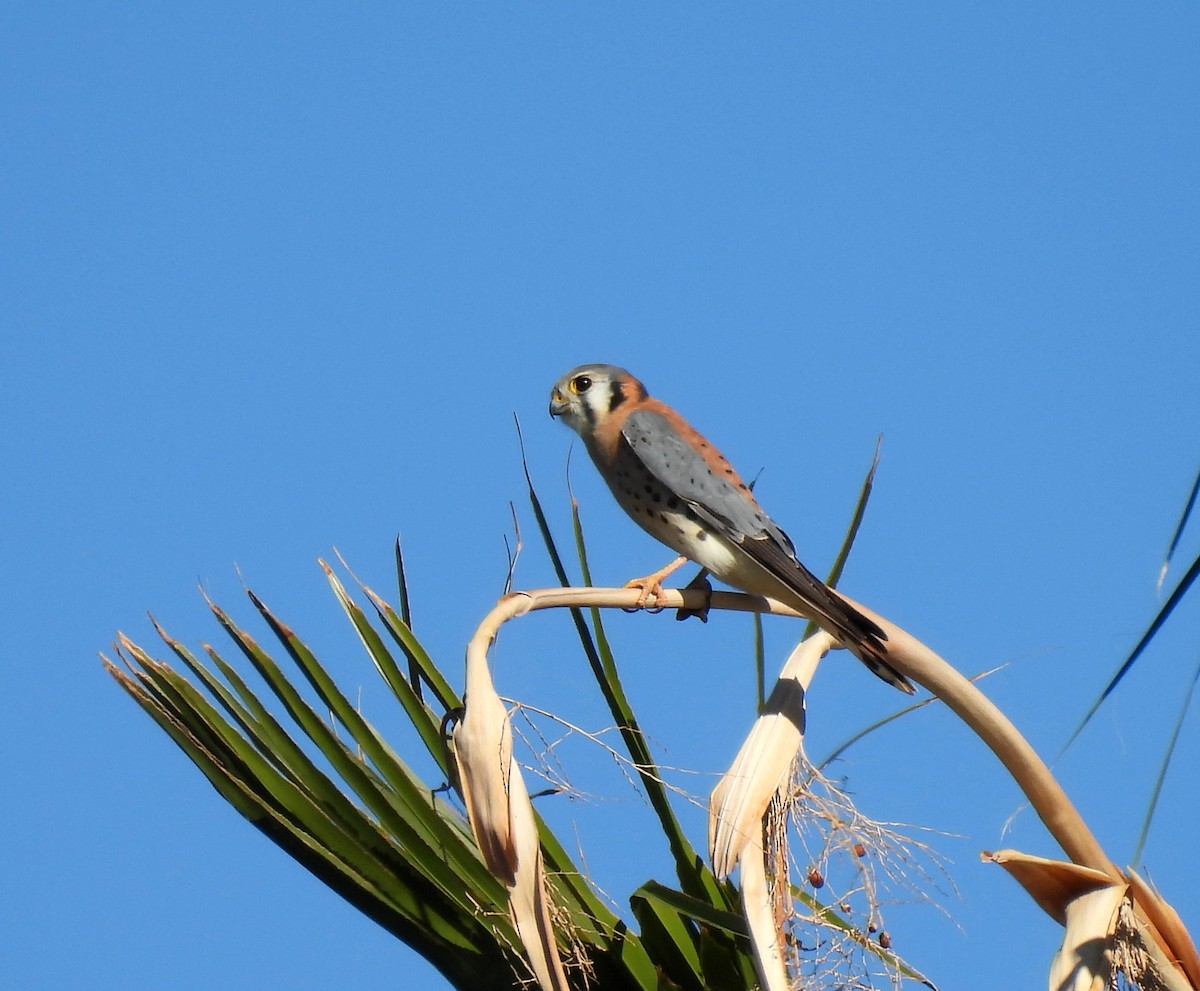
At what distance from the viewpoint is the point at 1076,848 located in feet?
7.25

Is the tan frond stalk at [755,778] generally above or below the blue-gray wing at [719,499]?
below

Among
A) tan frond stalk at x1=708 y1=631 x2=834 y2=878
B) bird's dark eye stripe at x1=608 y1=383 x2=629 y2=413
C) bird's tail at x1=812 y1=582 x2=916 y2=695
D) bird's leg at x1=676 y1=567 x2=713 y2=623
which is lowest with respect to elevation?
tan frond stalk at x1=708 y1=631 x2=834 y2=878

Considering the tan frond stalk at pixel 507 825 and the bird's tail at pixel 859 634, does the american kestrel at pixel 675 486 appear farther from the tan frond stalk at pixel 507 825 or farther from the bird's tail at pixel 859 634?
the tan frond stalk at pixel 507 825

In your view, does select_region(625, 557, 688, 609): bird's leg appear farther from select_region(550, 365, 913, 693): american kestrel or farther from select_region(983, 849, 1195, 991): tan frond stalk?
select_region(983, 849, 1195, 991): tan frond stalk

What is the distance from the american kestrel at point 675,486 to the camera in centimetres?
363

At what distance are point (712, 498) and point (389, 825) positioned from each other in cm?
172

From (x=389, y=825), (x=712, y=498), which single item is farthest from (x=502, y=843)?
(x=712, y=498)

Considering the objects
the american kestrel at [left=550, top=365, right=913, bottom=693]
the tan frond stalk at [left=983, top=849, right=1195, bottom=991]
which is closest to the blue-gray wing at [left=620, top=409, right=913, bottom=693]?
the american kestrel at [left=550, top=365, right=913, bottom=693]

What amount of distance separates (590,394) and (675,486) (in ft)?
2.12

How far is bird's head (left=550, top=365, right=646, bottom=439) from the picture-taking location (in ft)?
14.5

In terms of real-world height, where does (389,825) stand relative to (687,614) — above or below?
below

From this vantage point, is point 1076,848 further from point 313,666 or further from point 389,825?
point 313,666

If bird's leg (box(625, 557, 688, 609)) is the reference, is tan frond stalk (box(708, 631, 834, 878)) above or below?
below

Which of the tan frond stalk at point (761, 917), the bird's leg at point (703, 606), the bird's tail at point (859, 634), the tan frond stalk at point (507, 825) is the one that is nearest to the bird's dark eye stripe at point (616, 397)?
the bird's leg at point (703, 606)
